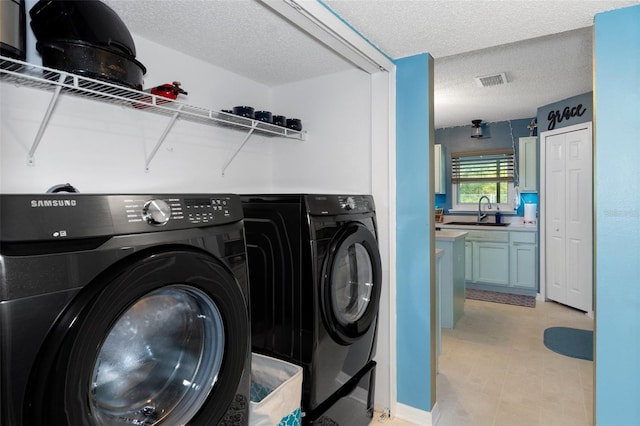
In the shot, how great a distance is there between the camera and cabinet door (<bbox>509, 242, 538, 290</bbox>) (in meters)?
4.68

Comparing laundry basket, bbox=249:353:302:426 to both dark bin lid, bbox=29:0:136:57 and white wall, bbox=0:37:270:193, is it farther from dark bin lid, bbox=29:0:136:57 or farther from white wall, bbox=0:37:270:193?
dark bin lid, bbox=29:0:136:57

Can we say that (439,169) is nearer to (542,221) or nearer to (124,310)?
(542,221)

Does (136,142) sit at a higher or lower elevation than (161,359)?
higher

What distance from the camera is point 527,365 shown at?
9.43 ft

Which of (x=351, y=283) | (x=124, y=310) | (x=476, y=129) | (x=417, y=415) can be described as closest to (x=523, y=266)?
(x=476, y=129)

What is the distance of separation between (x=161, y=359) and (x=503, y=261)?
4.76 metres

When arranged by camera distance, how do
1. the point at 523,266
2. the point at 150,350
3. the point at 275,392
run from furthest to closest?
→ the point at 523,266, the point at 275,392, the point at 150,350

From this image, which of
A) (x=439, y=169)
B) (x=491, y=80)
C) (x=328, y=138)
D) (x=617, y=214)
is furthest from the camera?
(x=439, y=169)

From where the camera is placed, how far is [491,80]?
3355mm

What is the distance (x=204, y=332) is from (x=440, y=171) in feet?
16.8

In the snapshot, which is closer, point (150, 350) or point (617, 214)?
point (150, 350)

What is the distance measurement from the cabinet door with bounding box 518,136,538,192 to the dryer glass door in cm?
367

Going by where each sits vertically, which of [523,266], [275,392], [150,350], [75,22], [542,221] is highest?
[75,22]

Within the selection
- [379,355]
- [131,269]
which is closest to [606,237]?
Answer: [379,355]
